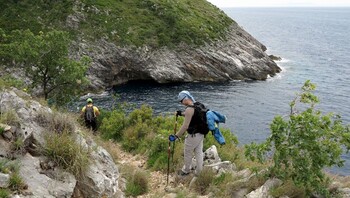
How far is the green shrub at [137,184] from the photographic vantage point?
1003 centimetres

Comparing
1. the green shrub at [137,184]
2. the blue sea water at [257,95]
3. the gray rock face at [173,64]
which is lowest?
the blue sea water at [257,95]

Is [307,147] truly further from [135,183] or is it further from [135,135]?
[135,135]

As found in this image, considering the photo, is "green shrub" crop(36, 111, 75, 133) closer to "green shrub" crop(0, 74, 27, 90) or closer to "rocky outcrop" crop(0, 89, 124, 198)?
"rocky outcrop" crop(0, 89, 124, 198)

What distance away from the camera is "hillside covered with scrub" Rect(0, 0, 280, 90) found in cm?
5094

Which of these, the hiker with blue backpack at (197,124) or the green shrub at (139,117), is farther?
the green shrub at (139,117)

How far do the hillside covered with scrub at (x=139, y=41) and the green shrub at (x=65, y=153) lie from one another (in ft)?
132

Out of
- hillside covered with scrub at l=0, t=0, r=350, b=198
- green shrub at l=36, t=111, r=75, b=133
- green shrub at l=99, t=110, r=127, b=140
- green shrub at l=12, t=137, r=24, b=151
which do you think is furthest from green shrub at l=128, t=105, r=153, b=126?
green shrub at l=12, t=137, r=24, b=151

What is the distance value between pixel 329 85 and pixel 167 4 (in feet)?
98.0

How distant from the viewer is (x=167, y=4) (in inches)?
2518

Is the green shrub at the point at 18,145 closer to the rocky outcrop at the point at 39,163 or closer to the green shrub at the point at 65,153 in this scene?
the rocky outcrop at the point at 39,163

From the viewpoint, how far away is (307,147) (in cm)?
895

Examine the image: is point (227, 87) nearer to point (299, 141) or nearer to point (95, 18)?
point (95, 18)

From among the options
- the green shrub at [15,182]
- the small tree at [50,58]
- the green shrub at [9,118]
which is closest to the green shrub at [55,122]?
the green shrub at [9,118]

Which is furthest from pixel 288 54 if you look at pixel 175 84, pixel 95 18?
pixel 95 18
